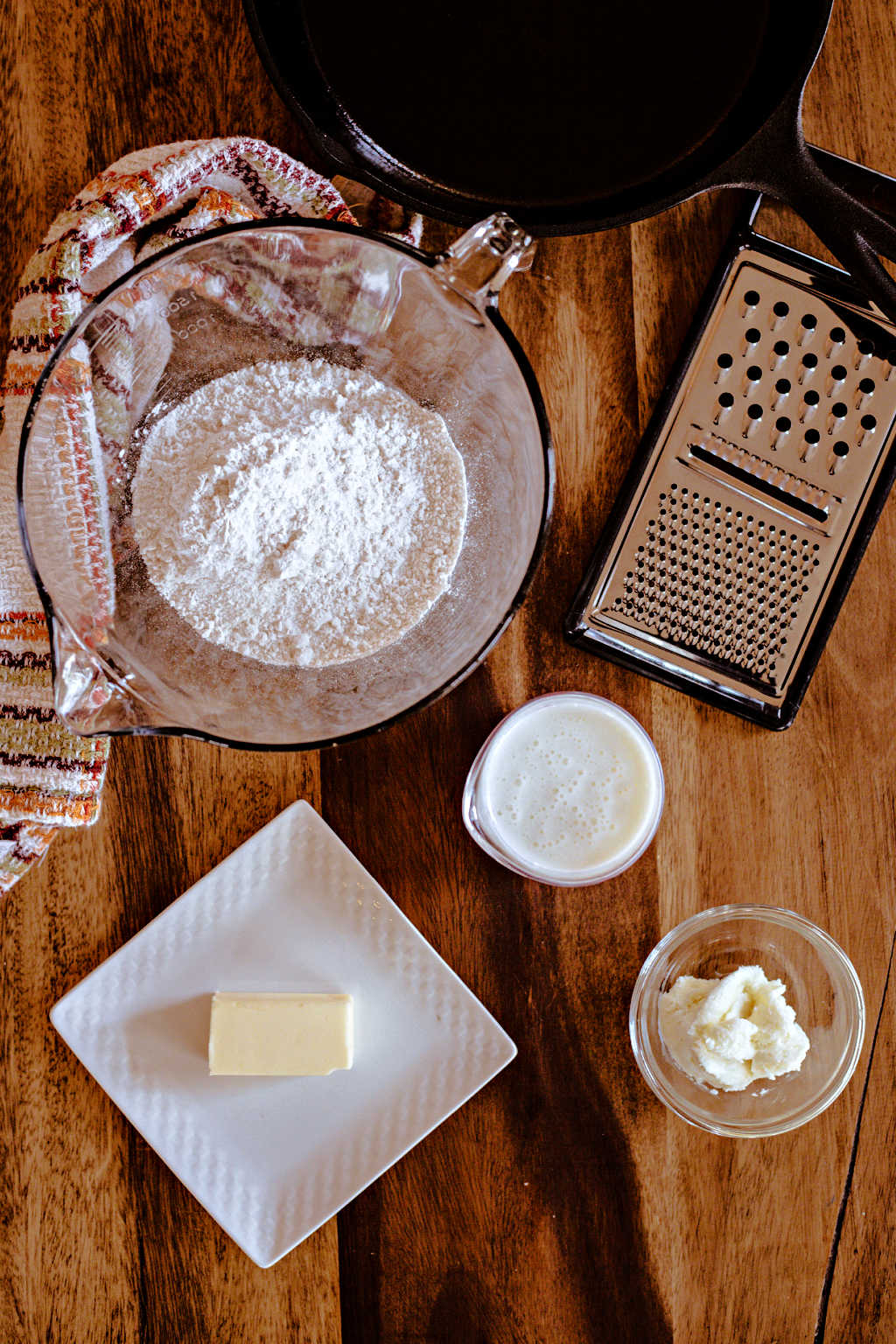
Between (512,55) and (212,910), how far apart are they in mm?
645

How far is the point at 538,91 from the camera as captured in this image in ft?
2.21

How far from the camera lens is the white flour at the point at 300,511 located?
57cm

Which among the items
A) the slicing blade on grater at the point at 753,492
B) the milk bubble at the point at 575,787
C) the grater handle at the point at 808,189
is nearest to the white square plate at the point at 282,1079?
the milk bubble at the point at 575,787

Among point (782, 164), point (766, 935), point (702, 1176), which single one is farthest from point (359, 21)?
point (702, 1176)

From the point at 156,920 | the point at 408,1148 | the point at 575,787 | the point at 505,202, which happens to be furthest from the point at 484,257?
the point at 408,1148

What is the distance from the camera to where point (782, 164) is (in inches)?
24.4

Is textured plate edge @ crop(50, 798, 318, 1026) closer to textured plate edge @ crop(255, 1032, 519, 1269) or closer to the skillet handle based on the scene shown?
textured plate edge @ crop(255, 1032, 519, 1269)

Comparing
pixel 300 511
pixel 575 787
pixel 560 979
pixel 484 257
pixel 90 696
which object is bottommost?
pixel 560 979

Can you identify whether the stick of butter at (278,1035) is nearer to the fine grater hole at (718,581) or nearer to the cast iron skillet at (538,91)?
the fine grater hole at (718,581)

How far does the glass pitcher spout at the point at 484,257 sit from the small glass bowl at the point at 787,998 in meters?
0.48

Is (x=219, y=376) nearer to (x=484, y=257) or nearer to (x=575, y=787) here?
(x=484, y=257)

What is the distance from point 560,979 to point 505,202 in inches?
22.6

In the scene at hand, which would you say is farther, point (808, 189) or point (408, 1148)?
point (408, 1148)

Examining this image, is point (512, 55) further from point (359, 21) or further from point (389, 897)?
point (389, 897)
